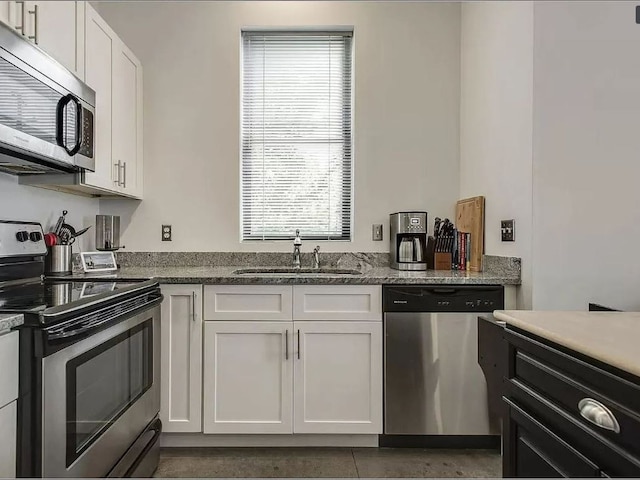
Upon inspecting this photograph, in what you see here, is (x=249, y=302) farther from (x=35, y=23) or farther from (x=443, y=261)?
(x=35, y=23)

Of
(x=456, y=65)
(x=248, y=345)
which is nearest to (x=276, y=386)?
(x=248, y=345)

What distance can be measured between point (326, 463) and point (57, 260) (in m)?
1.67

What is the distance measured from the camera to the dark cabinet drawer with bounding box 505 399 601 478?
2.89 feet

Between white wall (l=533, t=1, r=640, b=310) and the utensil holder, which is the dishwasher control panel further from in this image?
the utensil holder

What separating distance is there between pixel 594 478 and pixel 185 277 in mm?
1751

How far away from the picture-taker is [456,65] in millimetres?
2764

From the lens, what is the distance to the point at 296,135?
2.82 metres

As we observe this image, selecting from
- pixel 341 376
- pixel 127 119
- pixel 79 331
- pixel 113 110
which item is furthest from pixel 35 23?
pixel 341 376

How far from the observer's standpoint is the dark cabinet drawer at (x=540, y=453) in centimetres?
88

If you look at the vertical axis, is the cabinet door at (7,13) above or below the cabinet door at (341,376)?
above

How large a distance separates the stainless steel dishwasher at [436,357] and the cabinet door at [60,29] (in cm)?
183

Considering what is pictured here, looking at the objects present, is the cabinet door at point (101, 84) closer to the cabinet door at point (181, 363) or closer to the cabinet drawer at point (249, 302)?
the cabinet door at point (181, 363)

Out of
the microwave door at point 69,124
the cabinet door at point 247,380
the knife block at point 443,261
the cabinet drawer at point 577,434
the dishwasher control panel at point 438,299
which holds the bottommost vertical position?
the cabinet door at point 247,380

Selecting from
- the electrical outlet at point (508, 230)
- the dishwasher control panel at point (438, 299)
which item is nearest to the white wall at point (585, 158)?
the electrical outlet at point (508, 230)
